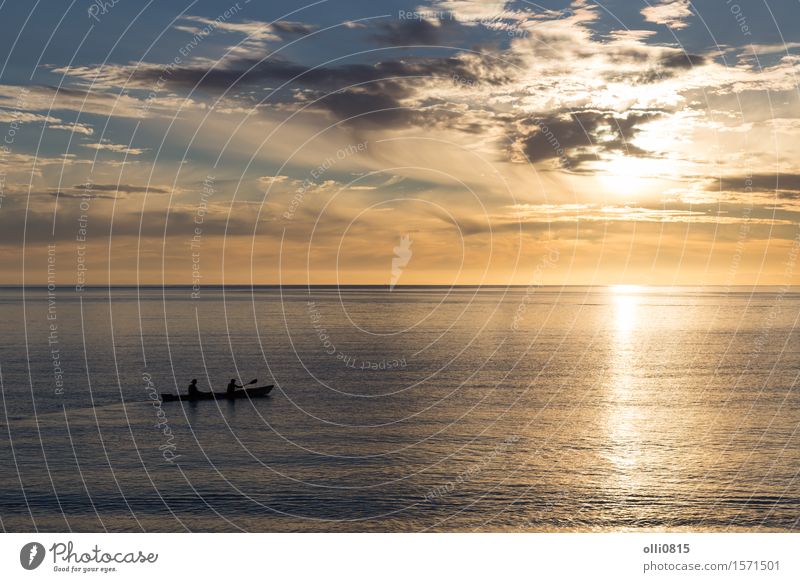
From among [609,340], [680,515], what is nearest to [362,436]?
[680,515]

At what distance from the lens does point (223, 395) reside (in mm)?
95438

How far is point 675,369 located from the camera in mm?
125938
